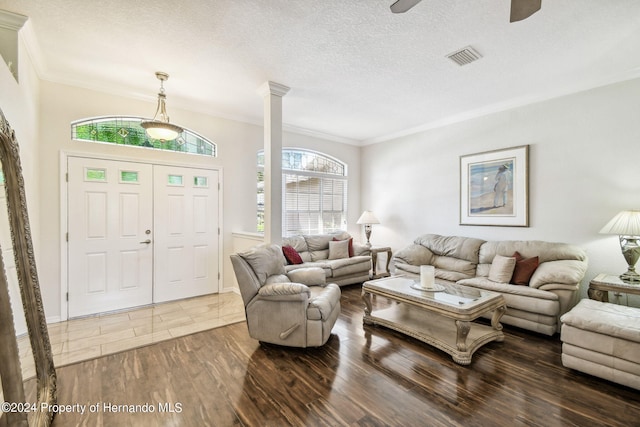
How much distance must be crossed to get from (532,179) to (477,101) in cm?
138

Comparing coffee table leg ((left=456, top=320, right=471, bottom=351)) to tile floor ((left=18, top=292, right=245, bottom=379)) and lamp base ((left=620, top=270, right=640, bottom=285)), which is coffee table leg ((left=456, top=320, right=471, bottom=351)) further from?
tile floor ((left=18, top=292, right=245, bottom=379))

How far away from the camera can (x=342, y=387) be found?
2137 mm

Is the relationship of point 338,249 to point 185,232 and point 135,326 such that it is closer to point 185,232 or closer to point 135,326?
point 185,232

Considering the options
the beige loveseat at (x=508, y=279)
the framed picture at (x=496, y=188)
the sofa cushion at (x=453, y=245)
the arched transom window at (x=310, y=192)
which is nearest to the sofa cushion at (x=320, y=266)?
the arched transom window at (x=310, y=192)

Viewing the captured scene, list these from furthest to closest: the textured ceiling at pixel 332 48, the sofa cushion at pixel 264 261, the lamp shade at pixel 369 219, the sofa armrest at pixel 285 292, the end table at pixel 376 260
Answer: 1. the lamp shade at pixel 369 219
2. the end table at pixel 376 260
3. the sofa cushion at pixel 264 261
4. the sofa armrest at pixel 285 292
5. the textured ceiling at pixel 332 48

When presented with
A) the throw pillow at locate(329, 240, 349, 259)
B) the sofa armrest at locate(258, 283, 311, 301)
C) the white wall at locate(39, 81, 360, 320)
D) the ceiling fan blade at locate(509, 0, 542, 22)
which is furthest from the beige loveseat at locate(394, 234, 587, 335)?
the white wall at locate(39, 81, 360, 320)

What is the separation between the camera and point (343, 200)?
6.39 metres

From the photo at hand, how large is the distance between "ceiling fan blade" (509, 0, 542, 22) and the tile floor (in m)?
3.74

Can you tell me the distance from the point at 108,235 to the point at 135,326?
1281 mm

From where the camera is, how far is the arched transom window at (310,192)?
5.54 metres

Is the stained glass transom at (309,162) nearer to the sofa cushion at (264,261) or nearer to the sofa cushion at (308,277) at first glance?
the sofa cushion at (264,261)

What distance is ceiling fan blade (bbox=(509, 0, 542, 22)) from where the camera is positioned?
152 cm

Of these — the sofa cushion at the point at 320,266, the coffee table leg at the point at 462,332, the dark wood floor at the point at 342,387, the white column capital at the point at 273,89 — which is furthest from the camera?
the sofa cushion at the point at 320,266

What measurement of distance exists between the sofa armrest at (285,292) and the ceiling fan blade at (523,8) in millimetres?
2440
